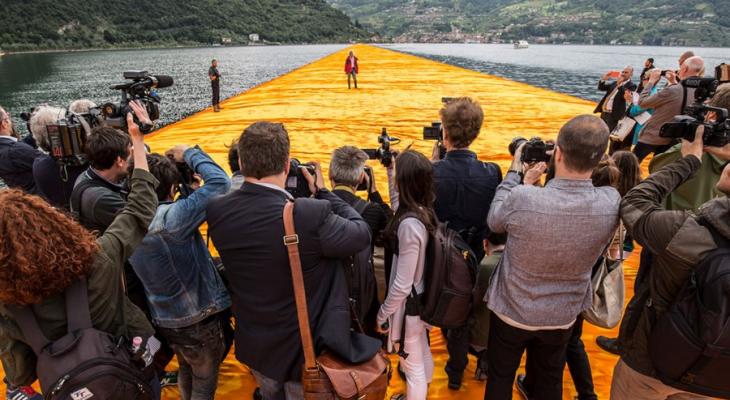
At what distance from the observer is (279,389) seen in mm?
1875

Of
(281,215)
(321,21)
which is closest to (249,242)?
(281,215)

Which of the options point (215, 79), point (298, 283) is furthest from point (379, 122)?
point (298, 283)

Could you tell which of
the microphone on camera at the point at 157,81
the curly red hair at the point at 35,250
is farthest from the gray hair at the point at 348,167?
the curly red hair at the point at 35,250

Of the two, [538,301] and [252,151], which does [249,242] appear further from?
[538,301]

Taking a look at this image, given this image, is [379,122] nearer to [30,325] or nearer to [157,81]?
[157,81]

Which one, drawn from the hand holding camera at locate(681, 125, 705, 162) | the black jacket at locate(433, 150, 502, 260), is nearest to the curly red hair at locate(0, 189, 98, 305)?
the black jacket at locate(433, 150, 502, 260)

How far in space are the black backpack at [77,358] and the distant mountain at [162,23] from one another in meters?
81.8

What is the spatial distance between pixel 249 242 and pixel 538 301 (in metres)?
1.36

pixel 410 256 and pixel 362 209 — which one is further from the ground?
pixel 362 209

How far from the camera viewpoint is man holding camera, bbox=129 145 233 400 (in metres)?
1.91

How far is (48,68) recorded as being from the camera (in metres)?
44.3

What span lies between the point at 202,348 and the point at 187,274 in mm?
446

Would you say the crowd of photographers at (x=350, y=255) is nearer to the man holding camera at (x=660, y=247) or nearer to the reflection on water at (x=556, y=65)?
the man holding camera at (x=660, y=247)

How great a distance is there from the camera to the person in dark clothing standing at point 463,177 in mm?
2424
